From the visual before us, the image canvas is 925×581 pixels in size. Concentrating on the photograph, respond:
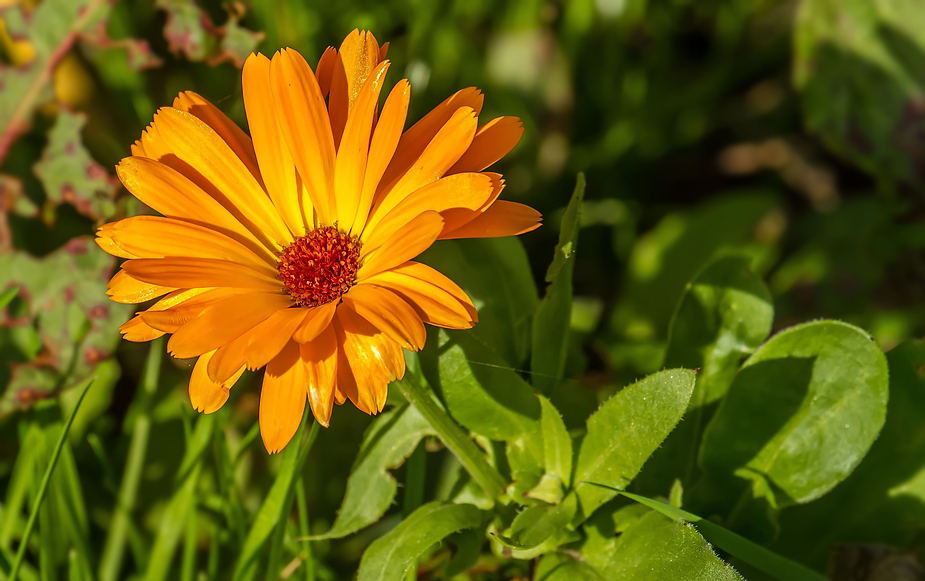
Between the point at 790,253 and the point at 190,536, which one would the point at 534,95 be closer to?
the point at 790,253

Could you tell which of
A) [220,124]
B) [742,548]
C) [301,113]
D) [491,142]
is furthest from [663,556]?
[220,124]

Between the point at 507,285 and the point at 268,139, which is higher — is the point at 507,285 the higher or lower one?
the lower one

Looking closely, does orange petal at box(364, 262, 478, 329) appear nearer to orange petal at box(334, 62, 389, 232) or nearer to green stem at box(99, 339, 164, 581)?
orange petal at box(334, 62, 389, 232)

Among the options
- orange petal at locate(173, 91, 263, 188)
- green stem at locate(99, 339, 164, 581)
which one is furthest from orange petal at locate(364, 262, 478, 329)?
green stem at locate(99, 339, 164, 581)

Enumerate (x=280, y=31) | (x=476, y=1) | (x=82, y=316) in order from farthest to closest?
(x=476, y=1) → (x=280, y=31) → (x=82, y=316)

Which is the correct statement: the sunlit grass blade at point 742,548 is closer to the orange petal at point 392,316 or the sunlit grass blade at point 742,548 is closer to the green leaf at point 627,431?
the green leaf at point 627,431

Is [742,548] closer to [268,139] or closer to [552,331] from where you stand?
[552,331]

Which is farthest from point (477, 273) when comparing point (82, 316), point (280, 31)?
point (280, 31)
